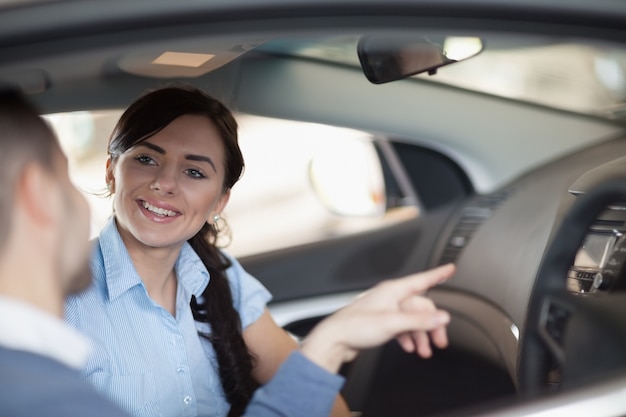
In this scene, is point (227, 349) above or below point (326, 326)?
below

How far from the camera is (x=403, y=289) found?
4.05 feet

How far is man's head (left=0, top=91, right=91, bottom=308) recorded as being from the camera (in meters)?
1.00

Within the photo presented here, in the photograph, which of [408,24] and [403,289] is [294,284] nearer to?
[403,289]

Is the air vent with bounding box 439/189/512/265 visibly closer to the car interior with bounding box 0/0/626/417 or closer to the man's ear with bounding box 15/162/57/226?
the car interior with bounding box 0/0/626/417

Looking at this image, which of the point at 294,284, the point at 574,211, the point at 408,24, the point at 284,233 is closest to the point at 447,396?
the point at 574,211

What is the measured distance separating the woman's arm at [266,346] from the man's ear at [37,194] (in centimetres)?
113

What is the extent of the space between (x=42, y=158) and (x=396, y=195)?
208cm

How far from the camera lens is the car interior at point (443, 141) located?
3.17 ft

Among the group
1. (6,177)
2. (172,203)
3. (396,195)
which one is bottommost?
(396,195)

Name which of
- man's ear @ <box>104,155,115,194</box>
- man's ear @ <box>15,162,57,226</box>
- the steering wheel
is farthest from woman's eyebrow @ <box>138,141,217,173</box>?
man's ear @ <box>15,162,57,226</box>

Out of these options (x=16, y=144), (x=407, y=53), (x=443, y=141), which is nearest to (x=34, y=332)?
(x=16, y=144)

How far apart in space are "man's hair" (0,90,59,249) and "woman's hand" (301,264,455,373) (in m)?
0.42

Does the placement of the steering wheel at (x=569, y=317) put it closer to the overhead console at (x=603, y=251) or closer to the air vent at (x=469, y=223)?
the overhead console at (x=603, y=251)

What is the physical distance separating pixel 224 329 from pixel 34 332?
1068mm
